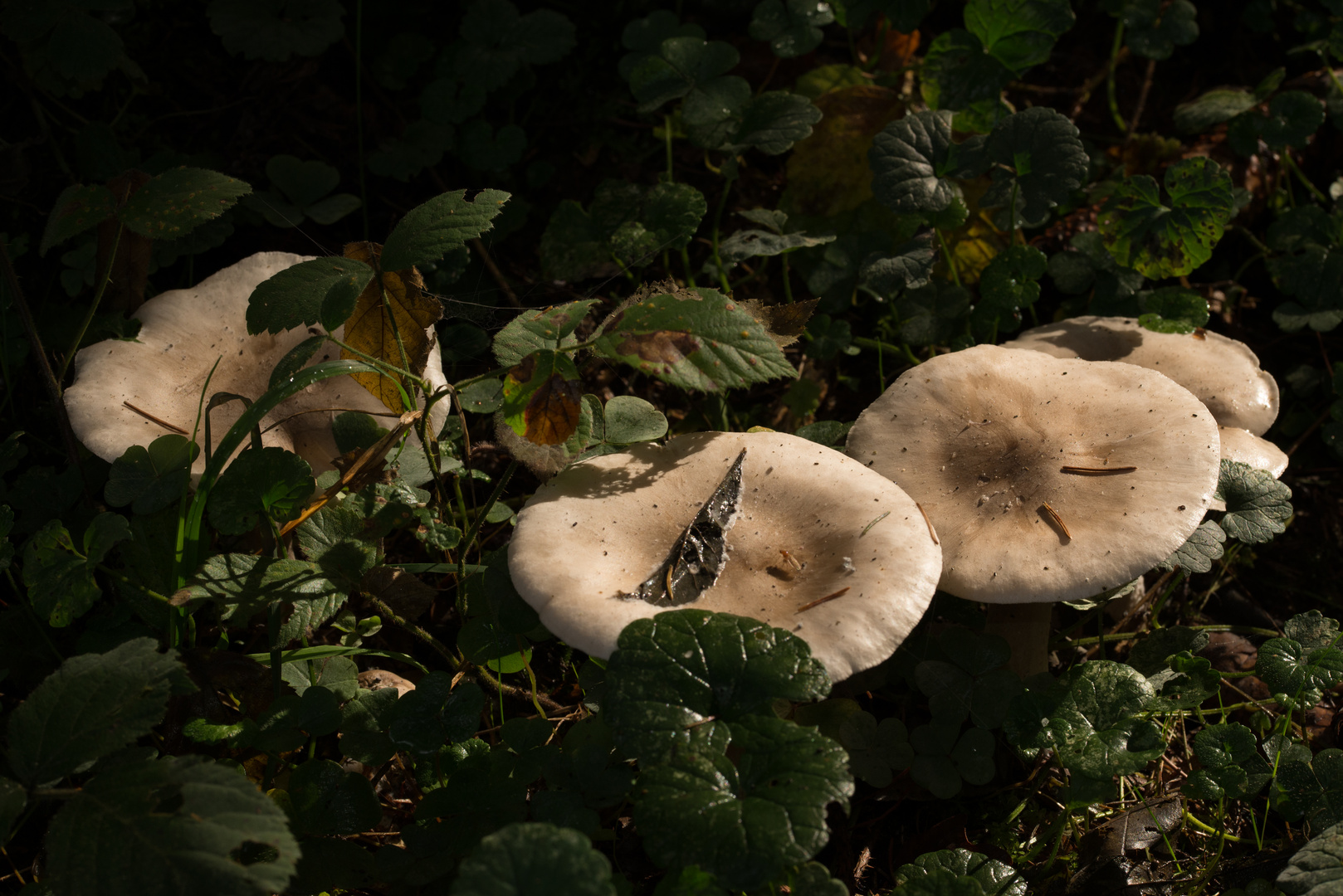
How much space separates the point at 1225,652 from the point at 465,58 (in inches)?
151

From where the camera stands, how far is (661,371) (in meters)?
2.26

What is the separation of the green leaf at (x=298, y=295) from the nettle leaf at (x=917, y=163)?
1.99m

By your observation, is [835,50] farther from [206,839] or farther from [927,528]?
[206,839]

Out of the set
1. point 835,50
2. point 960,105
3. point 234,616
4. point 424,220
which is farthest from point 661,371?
point 835,50

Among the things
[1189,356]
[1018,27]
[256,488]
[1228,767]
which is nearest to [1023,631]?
[1228,767]

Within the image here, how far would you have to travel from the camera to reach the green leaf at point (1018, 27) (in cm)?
358

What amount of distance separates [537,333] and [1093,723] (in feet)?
5.81

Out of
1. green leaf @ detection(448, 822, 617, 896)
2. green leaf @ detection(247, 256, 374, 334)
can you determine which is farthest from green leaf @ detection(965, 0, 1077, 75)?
green leaf @ detection(448, 822, 617, 896)

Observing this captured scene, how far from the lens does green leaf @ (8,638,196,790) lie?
1878mm

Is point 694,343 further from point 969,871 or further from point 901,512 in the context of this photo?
point 969,871

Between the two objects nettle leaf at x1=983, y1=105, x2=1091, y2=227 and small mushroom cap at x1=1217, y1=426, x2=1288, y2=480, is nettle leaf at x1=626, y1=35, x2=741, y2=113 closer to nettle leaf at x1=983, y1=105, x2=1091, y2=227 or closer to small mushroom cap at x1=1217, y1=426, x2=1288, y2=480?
nettle leaf at x1=983, y1=105, x2=1091, y2=227

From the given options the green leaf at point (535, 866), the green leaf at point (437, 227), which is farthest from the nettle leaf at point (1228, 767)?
the green leaf at point (437, 227)

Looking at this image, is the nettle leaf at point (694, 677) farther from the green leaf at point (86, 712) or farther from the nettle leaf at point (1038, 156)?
the nettle leaf at point (1038, 156)

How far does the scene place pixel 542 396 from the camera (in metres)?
2.31
